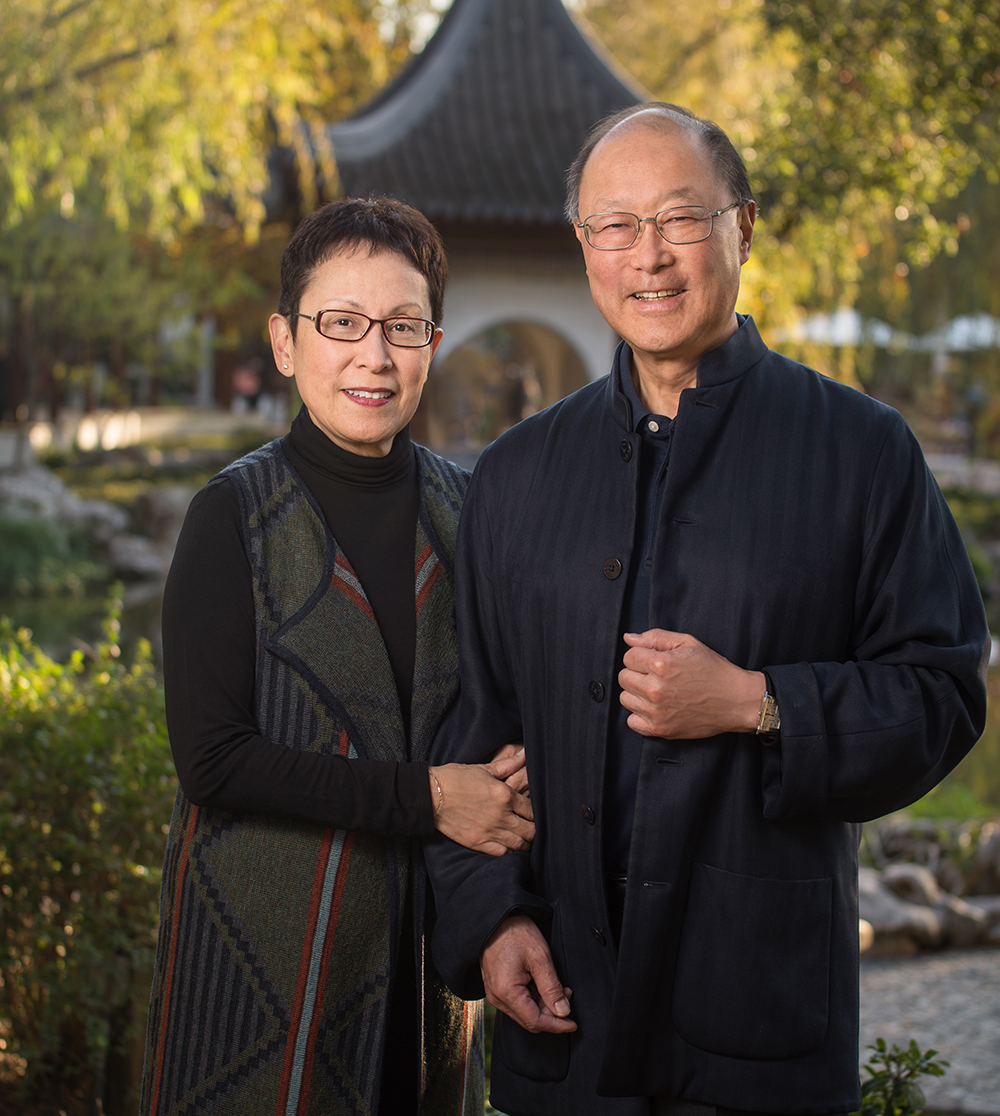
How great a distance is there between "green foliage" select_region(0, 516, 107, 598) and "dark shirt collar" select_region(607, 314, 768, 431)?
13310 millimetres

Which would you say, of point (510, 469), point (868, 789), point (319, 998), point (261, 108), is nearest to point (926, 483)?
point (868, 789)

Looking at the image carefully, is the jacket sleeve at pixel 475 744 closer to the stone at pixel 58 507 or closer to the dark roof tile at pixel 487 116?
the dark roof tile at pixel 487 116

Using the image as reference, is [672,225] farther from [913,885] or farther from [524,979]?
[913,885]

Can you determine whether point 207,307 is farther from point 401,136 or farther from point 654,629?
point 654,629

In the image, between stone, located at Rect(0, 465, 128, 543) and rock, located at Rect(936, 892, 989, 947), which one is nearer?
rock, located at Rect(936, 892, 989, 947)

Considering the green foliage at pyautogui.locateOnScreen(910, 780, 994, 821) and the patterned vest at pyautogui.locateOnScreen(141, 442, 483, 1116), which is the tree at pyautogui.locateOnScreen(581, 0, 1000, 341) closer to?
the green foliage at pyautogui.locateOnScreen(910, 780, 994, 821)

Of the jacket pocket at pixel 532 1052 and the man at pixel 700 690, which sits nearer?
the man at pixel 700 690

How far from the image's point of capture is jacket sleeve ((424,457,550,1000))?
6.56ft

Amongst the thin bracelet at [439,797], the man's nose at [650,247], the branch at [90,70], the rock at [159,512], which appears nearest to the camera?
the man's nose at [650,247]

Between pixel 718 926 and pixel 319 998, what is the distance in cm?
67

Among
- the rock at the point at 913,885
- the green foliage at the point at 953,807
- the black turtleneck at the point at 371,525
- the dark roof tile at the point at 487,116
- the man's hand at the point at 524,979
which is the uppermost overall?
the dark roof tile at the point at 487,116

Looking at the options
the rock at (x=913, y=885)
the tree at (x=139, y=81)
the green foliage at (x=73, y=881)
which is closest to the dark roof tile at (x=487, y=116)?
the tree at (x=139, y=81)

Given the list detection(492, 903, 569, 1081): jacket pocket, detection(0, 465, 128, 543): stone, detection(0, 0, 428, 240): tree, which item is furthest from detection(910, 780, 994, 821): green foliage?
detection(0, 465, 128, 543): stone

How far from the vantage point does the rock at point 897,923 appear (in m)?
5.68
